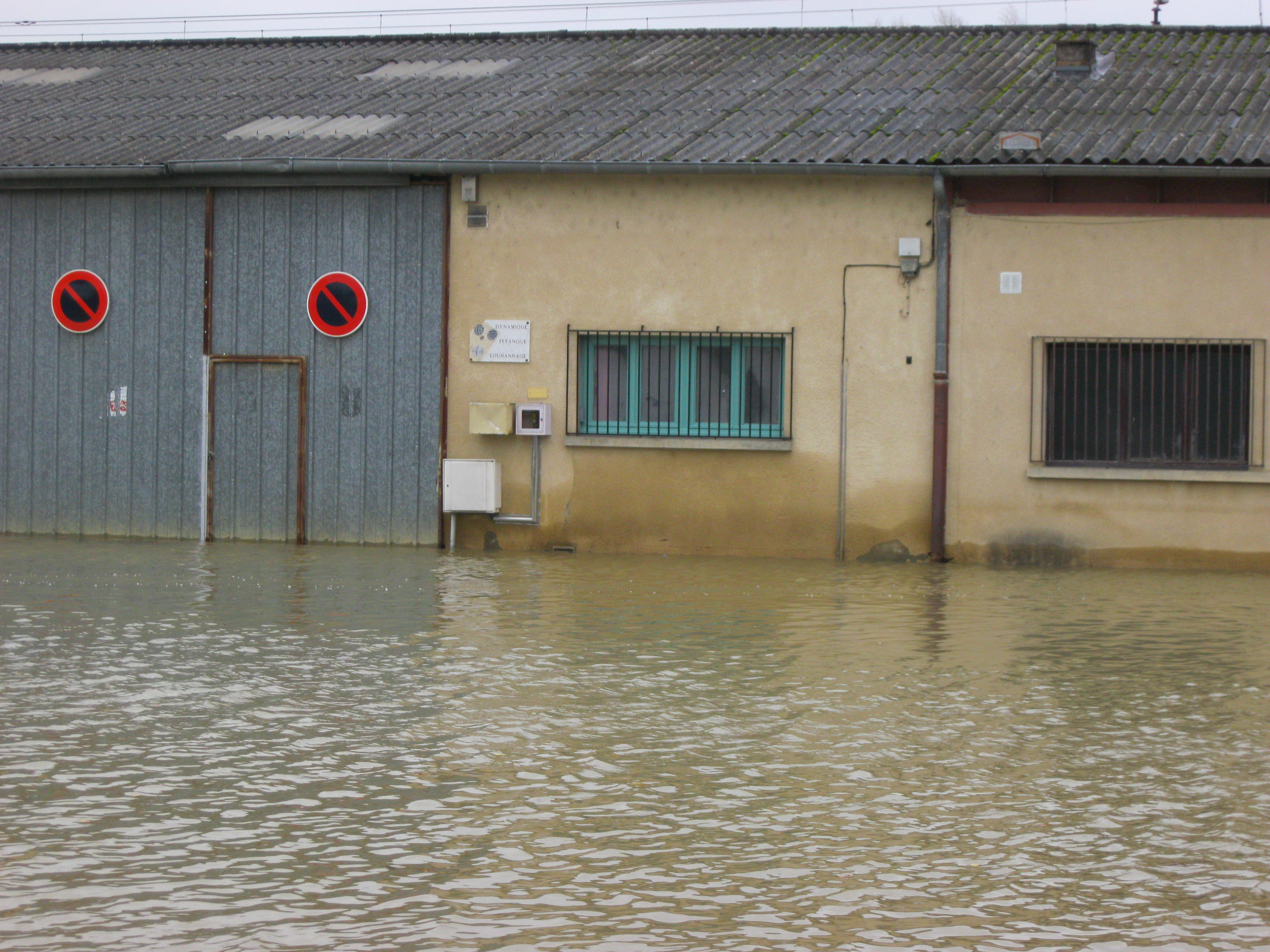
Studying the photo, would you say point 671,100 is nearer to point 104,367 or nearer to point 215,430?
point 215,430

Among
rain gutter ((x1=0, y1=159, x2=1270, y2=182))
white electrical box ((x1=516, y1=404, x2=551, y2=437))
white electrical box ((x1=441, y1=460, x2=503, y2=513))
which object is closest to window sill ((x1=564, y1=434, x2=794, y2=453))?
white electrical box ((x1=516, y1=404, x2=551, y2=437))

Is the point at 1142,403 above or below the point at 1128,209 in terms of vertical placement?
below

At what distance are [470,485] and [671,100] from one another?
4.63 metres

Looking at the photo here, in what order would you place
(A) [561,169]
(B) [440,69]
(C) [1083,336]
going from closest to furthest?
(C) [1083,336], (A) [561,169], (B) [440,69]

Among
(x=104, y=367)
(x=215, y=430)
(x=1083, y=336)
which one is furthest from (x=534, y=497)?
(x=1083, y=336)

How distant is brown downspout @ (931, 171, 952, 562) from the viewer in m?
13.9

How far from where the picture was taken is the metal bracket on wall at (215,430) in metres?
15.1

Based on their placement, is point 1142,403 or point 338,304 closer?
point 1142,403

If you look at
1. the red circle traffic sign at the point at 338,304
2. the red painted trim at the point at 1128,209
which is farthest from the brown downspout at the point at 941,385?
the red circle traffic sign at the point at 338,304

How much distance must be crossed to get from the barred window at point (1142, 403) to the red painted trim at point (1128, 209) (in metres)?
1.11

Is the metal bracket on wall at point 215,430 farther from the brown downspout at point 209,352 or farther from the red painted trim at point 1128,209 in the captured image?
the red painted trim at point 1128,209

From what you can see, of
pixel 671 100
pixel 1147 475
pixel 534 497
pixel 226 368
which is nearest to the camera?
pixel 1147 475

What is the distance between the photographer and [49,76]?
1908 centimetres

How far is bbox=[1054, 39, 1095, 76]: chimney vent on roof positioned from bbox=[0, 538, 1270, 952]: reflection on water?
24.6 feet
